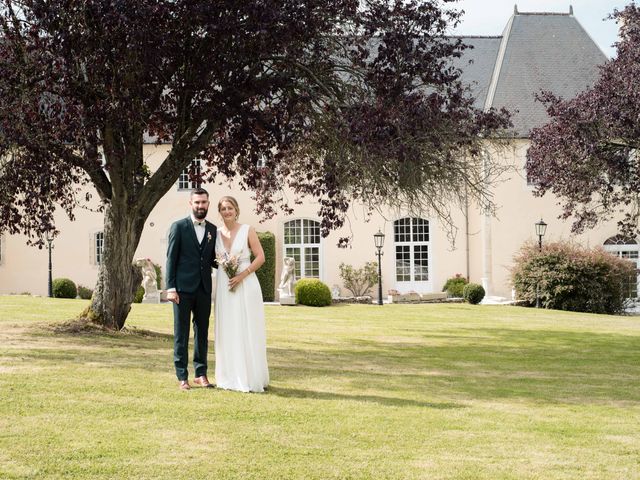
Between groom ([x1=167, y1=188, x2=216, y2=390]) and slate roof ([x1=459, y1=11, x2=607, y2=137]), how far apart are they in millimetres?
21289

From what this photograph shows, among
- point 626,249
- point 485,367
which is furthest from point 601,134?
point 626,249

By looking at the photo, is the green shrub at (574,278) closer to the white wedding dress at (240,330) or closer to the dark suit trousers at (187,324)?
the white wedding dress at (240,330)

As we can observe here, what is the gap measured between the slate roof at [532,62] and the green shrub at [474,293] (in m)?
5.51

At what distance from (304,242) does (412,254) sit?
3590mm

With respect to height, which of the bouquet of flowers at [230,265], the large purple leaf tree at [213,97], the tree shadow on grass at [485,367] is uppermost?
the large purple leaf tree at [213,97]

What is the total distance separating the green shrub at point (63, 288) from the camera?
2619 centimetres

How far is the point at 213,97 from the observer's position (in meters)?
10.7

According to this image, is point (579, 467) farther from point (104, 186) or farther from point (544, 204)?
point (544, 204)

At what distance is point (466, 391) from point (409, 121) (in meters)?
3.33

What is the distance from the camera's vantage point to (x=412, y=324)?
1742 centimetres

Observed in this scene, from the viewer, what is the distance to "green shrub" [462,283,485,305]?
2528 cm

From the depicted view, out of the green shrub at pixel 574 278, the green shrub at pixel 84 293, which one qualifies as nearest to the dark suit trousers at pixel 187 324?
the green shrub at pixel 574 278

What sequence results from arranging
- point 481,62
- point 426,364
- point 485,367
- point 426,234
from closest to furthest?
point 485,367 → point 426,364 → point 426,234 → point 481,62

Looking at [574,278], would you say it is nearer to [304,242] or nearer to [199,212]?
[304,242]
